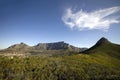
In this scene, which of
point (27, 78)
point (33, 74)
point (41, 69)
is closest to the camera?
point (27, 78)

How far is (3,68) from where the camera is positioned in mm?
183750

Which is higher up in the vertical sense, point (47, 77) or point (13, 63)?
point (13, 63)

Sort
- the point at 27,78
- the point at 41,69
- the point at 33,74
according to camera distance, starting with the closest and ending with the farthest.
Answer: the point at 27,78, the point at 33,74, the point at 41,69

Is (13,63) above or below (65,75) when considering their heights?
above

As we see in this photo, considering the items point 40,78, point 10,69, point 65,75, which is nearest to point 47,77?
point 40,78

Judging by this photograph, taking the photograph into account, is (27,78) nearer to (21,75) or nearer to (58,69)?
(21,75)

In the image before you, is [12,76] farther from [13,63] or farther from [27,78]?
[13,63]

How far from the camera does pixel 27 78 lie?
159375 millimetres

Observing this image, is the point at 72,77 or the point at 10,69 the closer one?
the point at 72,77

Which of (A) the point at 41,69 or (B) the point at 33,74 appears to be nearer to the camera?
(B) the point at 33,74

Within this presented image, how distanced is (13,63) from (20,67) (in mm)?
15764

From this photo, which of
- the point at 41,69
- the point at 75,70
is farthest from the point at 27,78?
the point at 75,70

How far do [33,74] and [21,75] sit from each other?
13.0 metres

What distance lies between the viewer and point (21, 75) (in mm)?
168375
